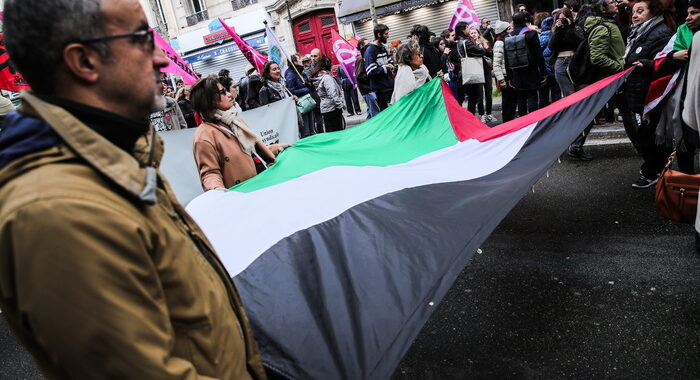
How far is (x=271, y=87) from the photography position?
7641 millimetres

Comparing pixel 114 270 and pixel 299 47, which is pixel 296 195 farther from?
pixel 299 47

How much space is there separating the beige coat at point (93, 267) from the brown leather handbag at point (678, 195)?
3443 millimetres

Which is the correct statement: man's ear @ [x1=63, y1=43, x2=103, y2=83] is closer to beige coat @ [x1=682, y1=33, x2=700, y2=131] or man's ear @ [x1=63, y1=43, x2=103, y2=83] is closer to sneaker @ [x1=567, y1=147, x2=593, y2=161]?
beige coat @ [x1=682, y1=33, x2=700, y2=131]

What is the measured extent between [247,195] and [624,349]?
2.40 metres

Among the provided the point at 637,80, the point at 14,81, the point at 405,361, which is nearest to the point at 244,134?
the point at 405,361

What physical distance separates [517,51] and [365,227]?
5390 mm

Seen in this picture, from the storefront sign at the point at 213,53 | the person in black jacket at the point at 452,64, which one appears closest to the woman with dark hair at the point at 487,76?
the person in black jacket at the point at 452,64

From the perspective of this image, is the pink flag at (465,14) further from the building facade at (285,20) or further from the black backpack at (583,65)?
the building facade at (285,20)

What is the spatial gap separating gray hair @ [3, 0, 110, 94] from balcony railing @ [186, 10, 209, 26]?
2988cm

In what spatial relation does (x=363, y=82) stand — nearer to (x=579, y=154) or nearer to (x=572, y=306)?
(x=579, y=154)

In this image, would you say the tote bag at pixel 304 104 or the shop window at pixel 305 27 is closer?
the tote bag at pixel 304 104

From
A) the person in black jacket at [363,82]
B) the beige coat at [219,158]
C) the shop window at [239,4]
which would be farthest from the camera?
the shop window at [239,4]

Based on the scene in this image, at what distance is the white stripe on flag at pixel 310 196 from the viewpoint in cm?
246

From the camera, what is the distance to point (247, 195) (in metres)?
3.04
